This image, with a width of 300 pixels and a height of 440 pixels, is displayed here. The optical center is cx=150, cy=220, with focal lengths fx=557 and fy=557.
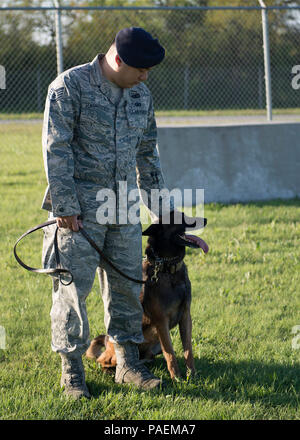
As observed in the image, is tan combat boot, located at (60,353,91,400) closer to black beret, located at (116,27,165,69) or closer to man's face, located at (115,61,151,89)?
Result: man's face, located at (115,61,151,89)

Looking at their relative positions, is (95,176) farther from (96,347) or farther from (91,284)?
(96,347)

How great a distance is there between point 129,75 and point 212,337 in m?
2.04

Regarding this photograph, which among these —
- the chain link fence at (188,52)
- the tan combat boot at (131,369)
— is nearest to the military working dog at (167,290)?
the tan combat boot at (131,369)

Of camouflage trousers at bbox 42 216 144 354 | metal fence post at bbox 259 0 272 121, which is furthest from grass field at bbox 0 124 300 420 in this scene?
metal fence post at bbox 259 0 272 121

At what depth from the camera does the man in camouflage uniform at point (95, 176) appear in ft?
10.2

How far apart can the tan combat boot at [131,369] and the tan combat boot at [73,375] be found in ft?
0.94

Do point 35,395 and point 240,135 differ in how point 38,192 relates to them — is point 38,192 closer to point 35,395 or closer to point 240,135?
point 240,135

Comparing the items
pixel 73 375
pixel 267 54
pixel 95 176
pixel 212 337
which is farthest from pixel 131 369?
pixel 267 54

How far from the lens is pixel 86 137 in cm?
322

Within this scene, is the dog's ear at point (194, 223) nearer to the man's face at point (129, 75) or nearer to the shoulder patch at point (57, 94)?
the man's face at point (129, 75)

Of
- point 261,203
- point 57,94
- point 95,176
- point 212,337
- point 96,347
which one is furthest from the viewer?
point 261,203

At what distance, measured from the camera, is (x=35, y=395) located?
131 inches

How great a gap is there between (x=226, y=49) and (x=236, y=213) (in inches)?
123

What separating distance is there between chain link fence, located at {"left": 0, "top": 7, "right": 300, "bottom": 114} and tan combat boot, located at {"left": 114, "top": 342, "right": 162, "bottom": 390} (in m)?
5.99
